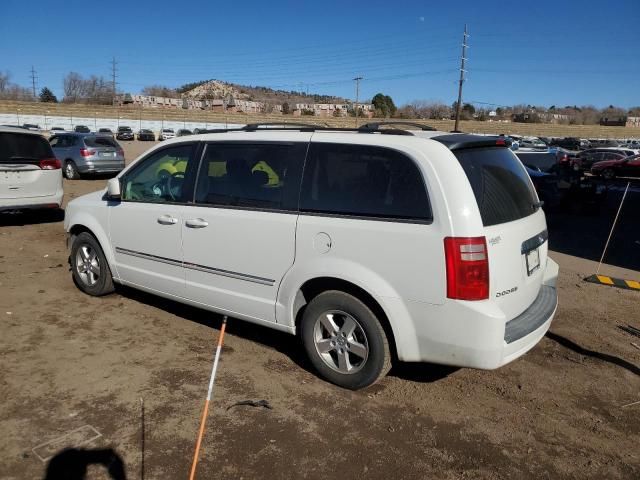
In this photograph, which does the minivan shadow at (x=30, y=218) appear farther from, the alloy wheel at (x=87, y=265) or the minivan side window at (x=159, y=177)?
the minivan side window at (x=159, y=177)

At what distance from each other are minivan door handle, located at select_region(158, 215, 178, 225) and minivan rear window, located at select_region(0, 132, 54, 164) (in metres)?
5.39

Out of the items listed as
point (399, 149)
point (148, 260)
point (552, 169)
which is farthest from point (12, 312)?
point (552, 169)

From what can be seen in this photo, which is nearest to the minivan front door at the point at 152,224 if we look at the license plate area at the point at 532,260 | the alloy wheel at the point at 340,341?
the alloy wheel at the point at 340,341

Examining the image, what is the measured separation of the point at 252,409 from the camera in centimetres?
346

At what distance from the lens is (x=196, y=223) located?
427 centimetres

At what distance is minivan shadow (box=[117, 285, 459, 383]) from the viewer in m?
4.05

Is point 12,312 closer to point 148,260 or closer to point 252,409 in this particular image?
point 148,260

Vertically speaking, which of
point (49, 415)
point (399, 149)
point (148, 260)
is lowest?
point (49, 415)

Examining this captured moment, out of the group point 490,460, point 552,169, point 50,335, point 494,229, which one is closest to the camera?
point 490,460

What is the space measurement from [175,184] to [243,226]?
101cm

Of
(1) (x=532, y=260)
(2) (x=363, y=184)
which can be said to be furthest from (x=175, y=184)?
(1) (x=532, y=260)

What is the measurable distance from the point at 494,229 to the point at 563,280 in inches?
171

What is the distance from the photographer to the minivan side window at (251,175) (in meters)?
3.86

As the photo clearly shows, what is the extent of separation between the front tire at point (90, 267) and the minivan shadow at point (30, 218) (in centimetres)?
470
